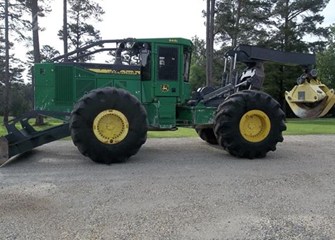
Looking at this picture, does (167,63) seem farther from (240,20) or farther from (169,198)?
(240,20)

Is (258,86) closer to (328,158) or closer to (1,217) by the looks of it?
(328,158)

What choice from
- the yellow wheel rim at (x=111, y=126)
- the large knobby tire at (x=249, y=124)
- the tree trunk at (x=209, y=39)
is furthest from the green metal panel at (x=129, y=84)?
the tree trunk at (x=209, y=39)

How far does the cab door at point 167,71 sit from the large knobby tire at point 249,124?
1329mm

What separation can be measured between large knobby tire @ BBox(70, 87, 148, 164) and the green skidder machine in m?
0.02

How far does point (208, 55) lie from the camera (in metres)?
26.0

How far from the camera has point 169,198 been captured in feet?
17.8

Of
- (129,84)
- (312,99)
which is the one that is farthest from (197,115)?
(312,99)

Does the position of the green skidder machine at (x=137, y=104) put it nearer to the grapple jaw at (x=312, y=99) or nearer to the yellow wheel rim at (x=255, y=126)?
the yellow wheel rim at (x=255, y=126)

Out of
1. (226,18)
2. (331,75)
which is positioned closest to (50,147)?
(226,18)

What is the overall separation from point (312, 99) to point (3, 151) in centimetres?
768

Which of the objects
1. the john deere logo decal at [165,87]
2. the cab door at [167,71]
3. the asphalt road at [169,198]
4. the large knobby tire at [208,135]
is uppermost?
the cab door at [167,71]

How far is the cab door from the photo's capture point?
9.24m

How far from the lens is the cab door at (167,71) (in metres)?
9.24

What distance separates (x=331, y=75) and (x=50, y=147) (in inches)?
1861
